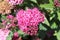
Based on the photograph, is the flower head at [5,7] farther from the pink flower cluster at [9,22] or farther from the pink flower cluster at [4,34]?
the pink flower cluster at [4,34]

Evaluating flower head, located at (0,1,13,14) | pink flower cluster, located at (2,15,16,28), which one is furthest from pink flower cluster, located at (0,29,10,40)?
flower head, located at (0,1,13,14)

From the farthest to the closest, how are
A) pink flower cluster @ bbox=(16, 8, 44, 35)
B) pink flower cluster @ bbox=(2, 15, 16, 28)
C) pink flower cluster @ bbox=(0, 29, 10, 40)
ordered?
→ pink flower cluster @ bbox=(0, 29, 10, 40)
pink flower cluster @ bbox=(2, 15, 16, 28)
pink flower cluster @ bbox=(16, 8, 44, 35)

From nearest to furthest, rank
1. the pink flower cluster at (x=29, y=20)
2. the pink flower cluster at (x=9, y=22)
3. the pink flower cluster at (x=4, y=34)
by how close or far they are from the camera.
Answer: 1. the pink flower cluster at (x=29, y=20)
2. the pink flower cluster at (x=9, y=22)
3. the pink flower cluster at (x=4, y=34)

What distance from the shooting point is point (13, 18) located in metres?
2.47

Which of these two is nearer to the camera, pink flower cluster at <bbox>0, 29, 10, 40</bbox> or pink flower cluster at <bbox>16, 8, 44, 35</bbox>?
pink flower cluster at <bbox>16, 8, 44, 35</bbox>

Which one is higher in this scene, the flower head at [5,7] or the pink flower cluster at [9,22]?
the flower head at [5,7]

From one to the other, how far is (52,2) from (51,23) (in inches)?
10.7

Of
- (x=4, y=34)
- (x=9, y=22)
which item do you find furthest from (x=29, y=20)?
(x=4, y=34)

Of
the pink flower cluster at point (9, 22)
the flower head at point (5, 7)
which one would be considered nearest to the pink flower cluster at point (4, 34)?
the pink flower cluster at point (9, 22)

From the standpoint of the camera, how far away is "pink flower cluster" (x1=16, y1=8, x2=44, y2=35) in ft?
7.63

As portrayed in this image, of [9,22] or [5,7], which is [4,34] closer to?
[9,22]

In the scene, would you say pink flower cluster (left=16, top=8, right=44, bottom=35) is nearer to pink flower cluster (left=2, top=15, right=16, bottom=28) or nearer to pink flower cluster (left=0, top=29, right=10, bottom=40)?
pink flower cluster (left=2, top=15, right=16, bottom=28)

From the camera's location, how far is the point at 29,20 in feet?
7.63

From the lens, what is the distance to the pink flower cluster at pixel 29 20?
91.6 inches
